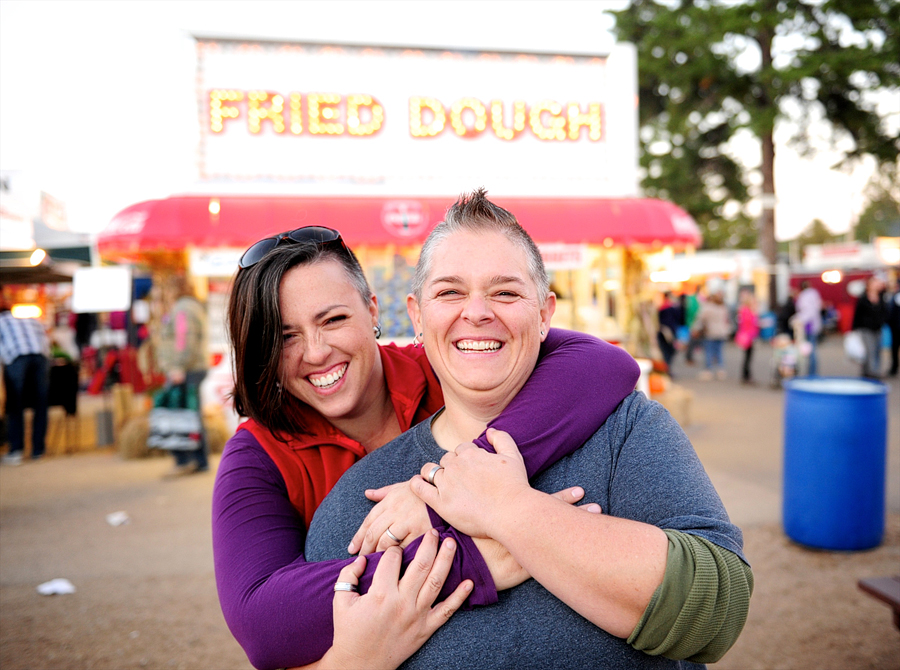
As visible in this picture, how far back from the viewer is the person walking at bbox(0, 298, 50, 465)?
7949 millimetres

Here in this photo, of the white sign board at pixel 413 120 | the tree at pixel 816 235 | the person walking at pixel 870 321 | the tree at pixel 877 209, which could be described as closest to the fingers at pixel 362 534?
the white sign board at pixel 413 120

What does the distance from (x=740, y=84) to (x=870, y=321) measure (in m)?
10.5

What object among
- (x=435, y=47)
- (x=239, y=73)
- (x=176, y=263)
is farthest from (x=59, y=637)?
(x=435, y=47)

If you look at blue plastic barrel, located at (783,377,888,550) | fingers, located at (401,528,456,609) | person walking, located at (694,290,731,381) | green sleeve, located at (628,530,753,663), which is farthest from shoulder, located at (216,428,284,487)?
person walking, located at (694,290,731,381)

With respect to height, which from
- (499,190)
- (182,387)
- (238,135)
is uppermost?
(238,135)

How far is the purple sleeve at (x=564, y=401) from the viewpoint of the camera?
4.90ft

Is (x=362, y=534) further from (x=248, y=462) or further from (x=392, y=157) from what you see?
(x=392, y=157)

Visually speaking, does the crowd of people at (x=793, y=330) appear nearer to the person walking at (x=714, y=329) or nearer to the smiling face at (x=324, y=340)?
the person walking at (x=714, y=329)

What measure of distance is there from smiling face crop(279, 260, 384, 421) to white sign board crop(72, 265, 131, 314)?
6.49 m

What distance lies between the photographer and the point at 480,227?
1.59 meters

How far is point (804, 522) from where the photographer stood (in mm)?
4445

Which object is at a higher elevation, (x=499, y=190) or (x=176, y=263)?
(x=499, y=190)

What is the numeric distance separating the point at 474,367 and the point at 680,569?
0.64 metres

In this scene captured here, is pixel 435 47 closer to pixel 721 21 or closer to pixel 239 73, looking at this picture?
pixel 239 73
